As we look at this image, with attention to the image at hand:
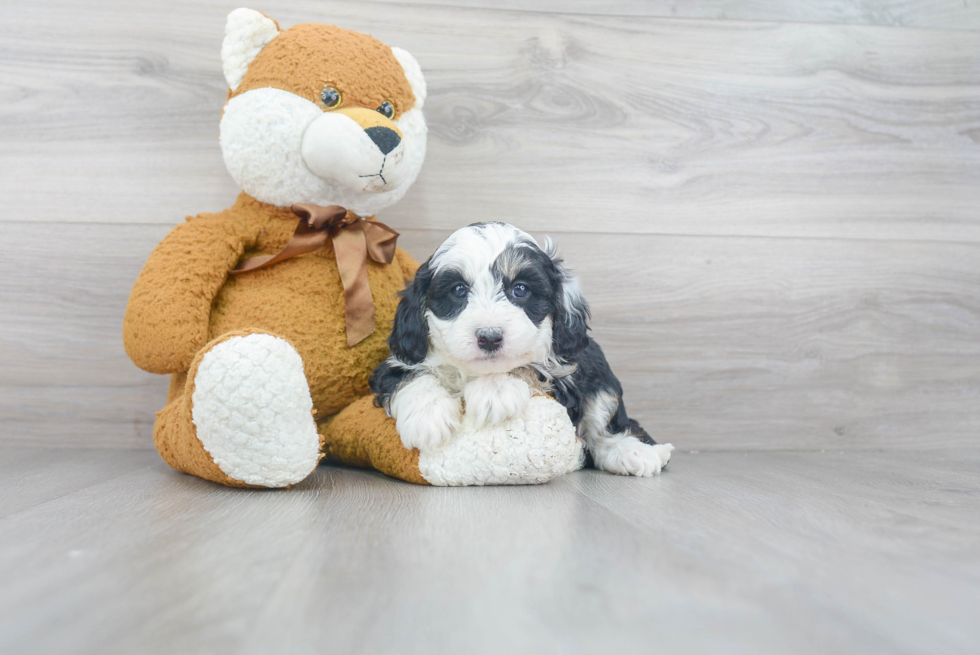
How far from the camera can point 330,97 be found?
133 centimetres

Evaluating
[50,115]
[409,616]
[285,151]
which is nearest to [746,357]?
[285,151]

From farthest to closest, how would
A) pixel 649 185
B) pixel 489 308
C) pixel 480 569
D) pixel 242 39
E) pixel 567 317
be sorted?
pixel 649 185 < pixel 242 39 < pixel 567 317 < pixel 489 308 < pixel 480 569

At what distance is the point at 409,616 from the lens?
0.63 metres

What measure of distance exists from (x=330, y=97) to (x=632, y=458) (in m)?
0.91

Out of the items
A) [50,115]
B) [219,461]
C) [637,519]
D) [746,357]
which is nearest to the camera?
[637,519]

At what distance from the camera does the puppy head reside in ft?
3.73

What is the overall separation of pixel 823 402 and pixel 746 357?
0.25m

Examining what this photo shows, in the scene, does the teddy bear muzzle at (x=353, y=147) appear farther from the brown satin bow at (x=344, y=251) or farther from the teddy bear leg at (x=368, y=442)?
the teddy bear leg at (x=368, y=442)

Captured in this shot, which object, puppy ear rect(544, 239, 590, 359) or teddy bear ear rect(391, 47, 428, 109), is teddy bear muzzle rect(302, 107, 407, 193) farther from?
puppy ear rect(544, 239, 590, 359)

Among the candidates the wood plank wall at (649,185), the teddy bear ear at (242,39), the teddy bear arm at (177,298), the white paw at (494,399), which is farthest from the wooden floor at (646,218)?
the teddy bear ear at (242,39)

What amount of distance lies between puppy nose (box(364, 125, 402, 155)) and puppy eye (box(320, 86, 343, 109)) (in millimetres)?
106

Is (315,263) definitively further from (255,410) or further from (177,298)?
(255,410)

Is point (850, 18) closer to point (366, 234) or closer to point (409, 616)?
point (366, 234)

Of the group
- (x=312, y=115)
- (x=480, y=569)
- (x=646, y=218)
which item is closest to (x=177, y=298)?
(x=312, y=115)
